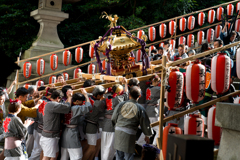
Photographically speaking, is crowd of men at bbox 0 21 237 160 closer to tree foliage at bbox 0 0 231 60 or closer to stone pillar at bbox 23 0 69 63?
stone pillar at bbox 23 0 69 63

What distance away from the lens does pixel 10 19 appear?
47.6ft

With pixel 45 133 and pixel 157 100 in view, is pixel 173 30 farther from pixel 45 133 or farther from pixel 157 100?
pixel 45 133

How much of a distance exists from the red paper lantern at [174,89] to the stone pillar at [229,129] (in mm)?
1595

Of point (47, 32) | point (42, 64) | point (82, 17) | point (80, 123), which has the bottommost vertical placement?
point (80, 123)

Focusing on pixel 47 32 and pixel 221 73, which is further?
pixel 47 32

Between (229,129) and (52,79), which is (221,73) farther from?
(52,79)

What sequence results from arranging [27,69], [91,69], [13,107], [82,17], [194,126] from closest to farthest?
[194,126], [13,107], [27,69], [91,69], [82,17]

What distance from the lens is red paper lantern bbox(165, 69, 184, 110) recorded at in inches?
201

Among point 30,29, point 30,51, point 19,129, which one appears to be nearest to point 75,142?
point 19,129

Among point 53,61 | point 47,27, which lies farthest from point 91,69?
point 47,27

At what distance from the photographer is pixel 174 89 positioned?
5117 millimetres

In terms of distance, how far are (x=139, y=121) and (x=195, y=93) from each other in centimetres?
121

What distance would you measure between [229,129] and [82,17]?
1599 cm

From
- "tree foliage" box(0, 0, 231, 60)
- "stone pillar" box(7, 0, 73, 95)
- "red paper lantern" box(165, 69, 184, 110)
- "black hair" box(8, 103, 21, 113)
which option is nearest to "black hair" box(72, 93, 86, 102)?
"black hair" box(8, 103, 21, 113)
